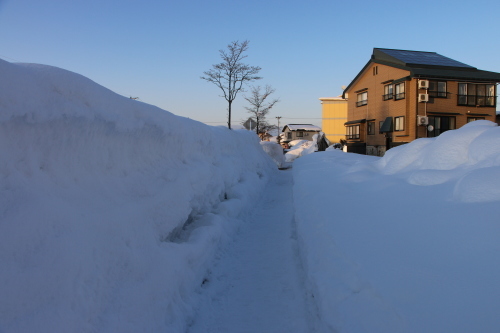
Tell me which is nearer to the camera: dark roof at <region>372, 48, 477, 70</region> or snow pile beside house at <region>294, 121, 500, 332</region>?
snow pile beside house at <region>294, 121, 500, 332</region>

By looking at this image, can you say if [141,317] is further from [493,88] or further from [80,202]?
[493,88]

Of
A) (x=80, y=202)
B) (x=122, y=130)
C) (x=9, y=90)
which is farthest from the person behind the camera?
(x=122, y=130)

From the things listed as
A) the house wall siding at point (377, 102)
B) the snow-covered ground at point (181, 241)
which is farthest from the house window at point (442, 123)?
the snow-covered ground at point (181, 241)

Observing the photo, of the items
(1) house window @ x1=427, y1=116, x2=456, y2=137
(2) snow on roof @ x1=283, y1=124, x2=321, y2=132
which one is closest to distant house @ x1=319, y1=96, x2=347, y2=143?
(2) snow on roof @ x1=283, y1=124, x2=321, y2=132

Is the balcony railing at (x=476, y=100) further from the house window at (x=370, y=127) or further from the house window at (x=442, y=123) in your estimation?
the house window at (x=370, y=127)

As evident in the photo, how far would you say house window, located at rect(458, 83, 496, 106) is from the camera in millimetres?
23406

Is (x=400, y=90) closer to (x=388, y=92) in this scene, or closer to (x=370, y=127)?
(x=388, y=92)

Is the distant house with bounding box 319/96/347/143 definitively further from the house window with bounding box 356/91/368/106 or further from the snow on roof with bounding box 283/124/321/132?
the house window with bounding box 356/91/368/106

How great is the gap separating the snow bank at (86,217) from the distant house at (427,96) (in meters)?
22.3

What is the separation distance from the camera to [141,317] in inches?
119

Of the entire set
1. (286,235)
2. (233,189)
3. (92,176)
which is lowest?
(286,235)

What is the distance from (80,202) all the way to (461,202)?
410cm

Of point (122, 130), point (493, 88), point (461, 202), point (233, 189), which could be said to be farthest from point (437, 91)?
point (122, 130)

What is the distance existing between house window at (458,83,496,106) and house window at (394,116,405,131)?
4.31 m
